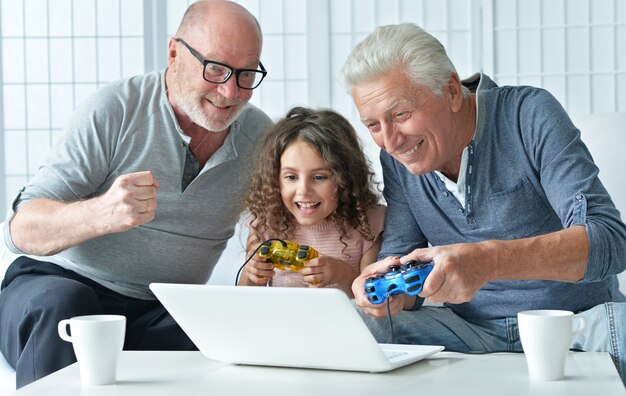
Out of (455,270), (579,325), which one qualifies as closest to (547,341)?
(579,325)

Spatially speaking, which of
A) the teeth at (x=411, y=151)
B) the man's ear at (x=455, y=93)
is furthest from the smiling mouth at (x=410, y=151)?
the man's ear at (x=455, y=93)

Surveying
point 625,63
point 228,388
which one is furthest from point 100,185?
point 625,63

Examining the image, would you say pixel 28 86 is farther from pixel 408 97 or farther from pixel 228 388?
pixel 228 388

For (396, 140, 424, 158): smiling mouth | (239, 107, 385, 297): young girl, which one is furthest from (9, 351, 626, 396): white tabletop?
(239, 107, 385, 297): young girl

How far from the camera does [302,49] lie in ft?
15.5

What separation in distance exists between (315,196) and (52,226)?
0.64m

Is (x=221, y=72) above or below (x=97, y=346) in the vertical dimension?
above

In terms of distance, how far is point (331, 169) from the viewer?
2.23 metres

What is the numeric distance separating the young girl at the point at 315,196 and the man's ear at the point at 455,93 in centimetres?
46

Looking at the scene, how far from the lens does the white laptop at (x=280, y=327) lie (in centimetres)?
129

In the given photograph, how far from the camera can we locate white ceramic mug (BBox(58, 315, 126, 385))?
1.30m

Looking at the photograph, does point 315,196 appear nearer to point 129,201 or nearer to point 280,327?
point 129,201

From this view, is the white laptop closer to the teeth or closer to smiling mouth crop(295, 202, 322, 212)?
the teeth

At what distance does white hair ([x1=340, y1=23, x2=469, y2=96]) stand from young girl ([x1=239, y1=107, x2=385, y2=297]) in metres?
0.46
